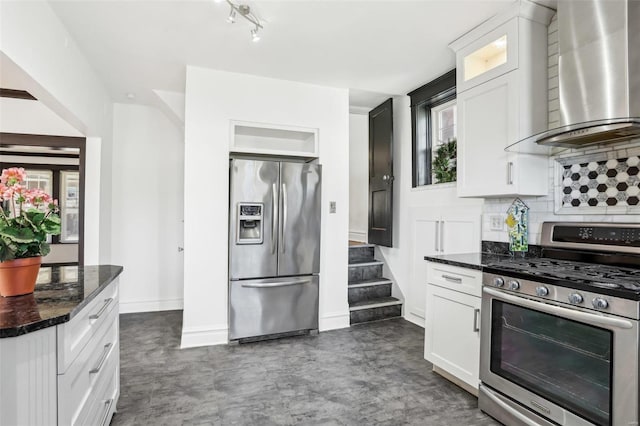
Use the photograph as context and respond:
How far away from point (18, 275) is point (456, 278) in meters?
2.49

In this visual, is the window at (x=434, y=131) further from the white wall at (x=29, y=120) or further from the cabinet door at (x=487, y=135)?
the white wall at (x=29, y=120)

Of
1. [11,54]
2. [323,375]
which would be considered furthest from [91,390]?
[11,54]

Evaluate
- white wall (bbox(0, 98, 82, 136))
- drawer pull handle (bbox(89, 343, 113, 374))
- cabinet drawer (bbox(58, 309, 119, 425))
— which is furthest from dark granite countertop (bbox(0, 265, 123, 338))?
white wall (bbox(0, 98, 82, 136))

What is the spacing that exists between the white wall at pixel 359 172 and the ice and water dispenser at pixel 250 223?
236 cm

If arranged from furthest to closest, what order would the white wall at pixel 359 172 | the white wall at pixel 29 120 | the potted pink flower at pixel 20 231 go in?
the white wall at pixel 359 172 → the white wall at pixel 29 120 → the potted pink flower at pixel 20 231

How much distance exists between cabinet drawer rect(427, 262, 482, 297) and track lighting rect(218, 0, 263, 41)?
2.24 metres

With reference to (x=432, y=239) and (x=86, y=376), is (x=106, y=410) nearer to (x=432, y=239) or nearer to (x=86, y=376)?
(x=86, y=376)

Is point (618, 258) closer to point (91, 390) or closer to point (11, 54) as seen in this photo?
point (91, 390)

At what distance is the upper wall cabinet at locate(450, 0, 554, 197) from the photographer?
94.7 inches

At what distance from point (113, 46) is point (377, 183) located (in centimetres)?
321

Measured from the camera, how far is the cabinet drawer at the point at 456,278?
229cm

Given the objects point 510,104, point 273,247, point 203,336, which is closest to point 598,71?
point 510,104

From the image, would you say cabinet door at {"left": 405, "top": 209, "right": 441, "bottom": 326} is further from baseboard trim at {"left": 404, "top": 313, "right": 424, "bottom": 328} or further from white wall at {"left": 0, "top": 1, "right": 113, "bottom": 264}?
white wall at {"left": 0, "top": 1, "right": 113, "bottom": 264}

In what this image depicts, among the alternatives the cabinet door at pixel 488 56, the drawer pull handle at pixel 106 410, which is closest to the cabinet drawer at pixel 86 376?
the drawer pull handle at pixel 106 410
